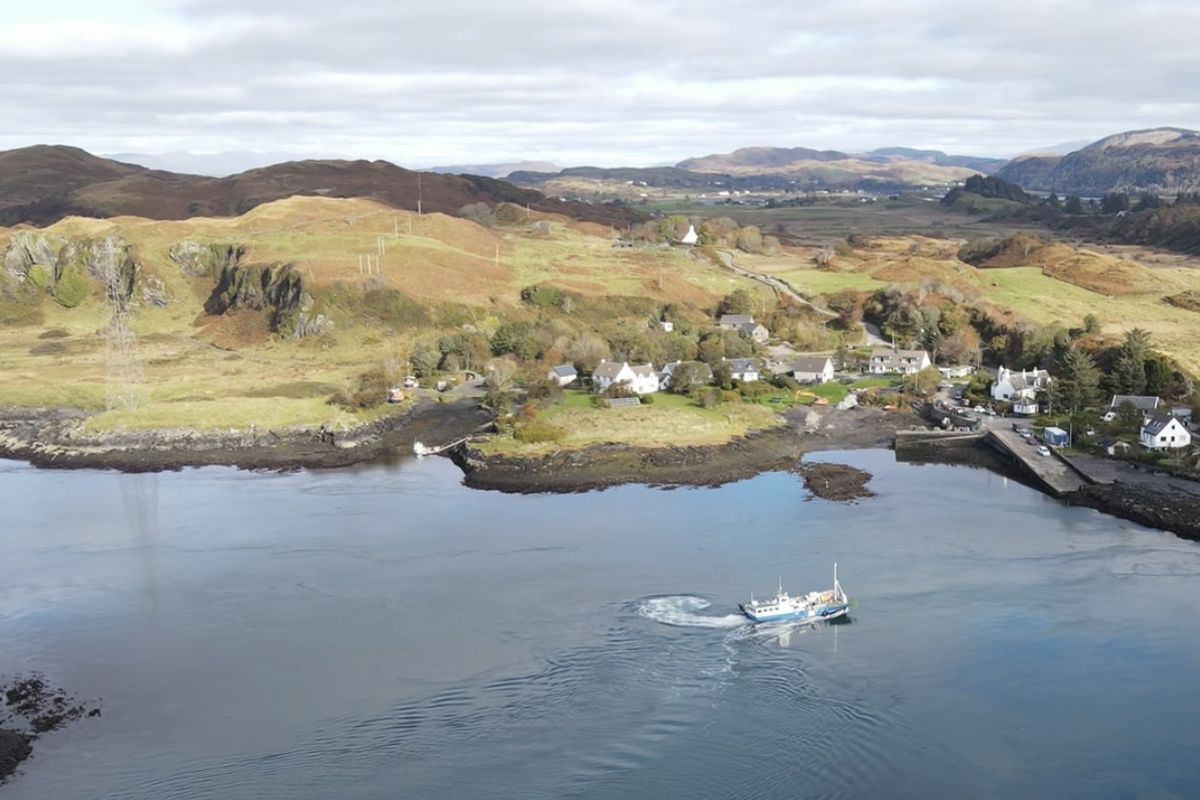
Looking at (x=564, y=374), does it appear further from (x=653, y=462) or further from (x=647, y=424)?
(x=653, y=462)

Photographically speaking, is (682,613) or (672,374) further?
(672,374)

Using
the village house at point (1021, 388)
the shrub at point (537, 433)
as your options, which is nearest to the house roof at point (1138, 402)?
the village house at point (1021, 388)

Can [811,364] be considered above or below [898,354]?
below

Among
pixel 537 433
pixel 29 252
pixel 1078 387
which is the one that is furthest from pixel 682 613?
pixel 29 252

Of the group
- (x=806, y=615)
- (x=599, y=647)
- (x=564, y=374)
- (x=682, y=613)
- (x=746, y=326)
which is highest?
(x=746, y=326)

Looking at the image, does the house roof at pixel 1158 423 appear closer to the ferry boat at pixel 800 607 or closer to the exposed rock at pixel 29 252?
the ferry boat at pixel 800 607

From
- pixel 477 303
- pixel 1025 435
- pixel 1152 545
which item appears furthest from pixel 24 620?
pixel 477 303

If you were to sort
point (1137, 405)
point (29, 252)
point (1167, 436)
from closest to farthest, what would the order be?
point (1167, 436) → point (1137, 405) → point (29, 252)
